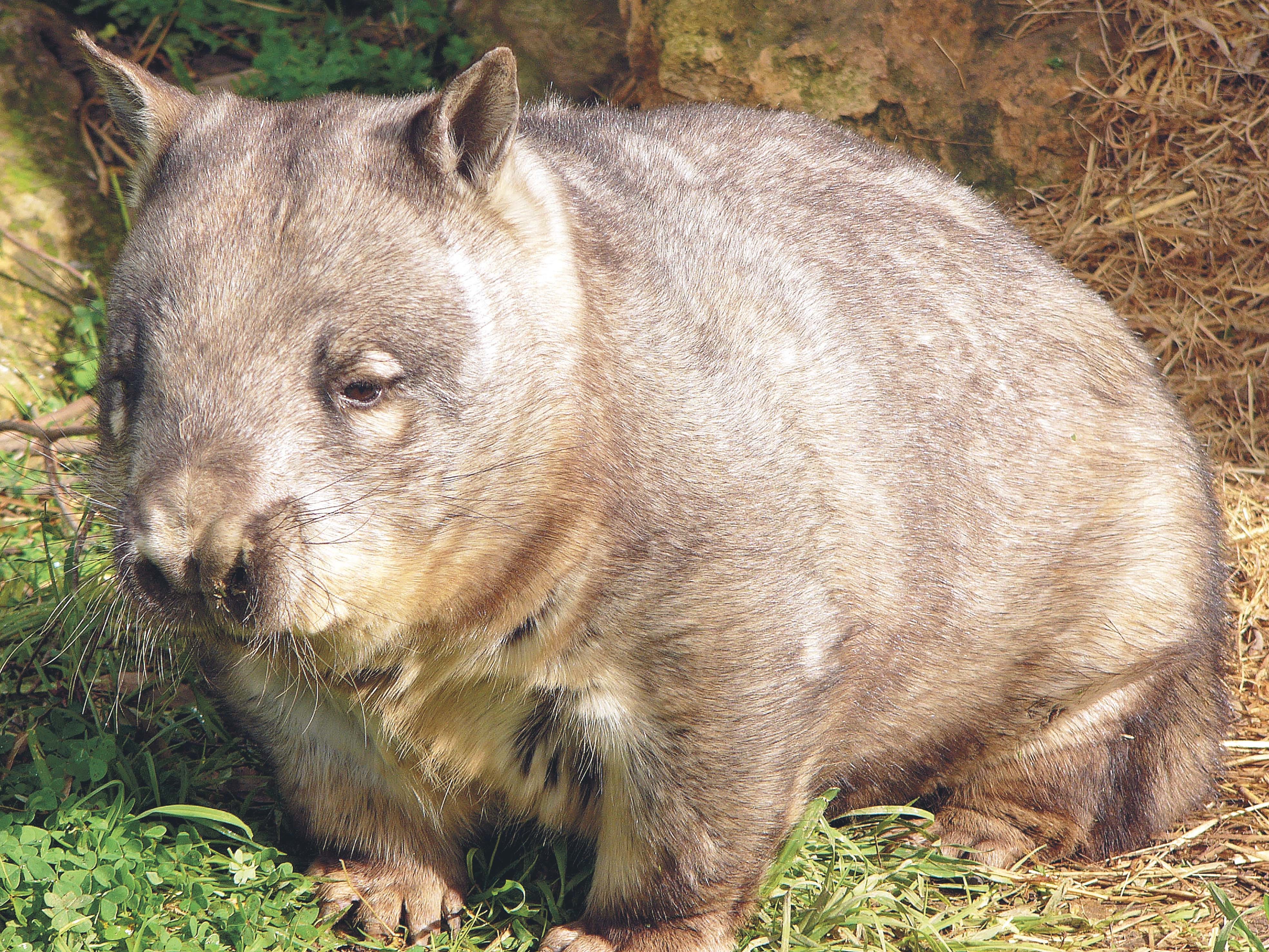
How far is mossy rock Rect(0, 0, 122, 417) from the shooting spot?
5125 mm

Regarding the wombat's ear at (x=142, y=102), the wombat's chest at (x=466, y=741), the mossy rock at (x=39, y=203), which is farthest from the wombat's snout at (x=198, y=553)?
the mossy rock at (x=39, y=203)

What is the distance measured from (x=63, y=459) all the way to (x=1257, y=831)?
3684mm

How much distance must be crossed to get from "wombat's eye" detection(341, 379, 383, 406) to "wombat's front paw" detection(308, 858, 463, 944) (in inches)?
54.3

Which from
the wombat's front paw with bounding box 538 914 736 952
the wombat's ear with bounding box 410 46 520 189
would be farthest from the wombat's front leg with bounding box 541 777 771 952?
the wombat's ear with bounding box 410 46 520 189

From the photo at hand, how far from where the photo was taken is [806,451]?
2924 mm

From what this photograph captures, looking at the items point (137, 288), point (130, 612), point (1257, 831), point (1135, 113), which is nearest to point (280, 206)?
point (137, 288)

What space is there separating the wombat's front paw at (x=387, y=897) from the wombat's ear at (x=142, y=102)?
1725 millimetres

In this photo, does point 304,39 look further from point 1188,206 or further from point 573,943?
point 573,943

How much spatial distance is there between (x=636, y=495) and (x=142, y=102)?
1.30 metres

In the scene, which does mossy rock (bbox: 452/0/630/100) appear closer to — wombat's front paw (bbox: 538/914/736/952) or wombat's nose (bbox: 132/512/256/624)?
wombat's front paw (bbox: 538/914/736/952)

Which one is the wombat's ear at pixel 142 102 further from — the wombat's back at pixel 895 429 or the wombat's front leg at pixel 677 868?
the wombat's front leg at pixel 677 868

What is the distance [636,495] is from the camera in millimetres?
2660

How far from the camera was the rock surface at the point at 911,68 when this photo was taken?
5.22 m

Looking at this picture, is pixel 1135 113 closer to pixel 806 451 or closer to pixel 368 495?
pixel 806 451
